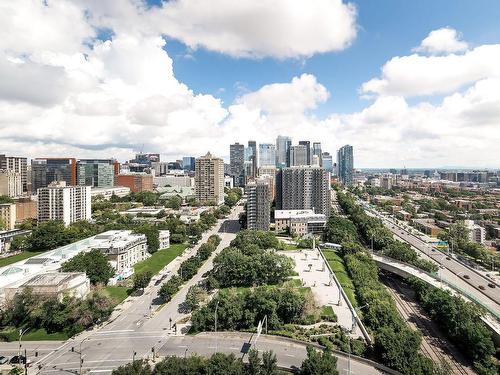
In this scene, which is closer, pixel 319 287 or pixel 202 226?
pixel 319 287

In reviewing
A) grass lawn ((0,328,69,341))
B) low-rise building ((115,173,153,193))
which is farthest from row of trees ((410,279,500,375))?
low-rise building ((115,173,153,193))

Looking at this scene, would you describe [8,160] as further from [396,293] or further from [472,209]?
[472,209]

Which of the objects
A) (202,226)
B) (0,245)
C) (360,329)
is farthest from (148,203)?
(360,329)

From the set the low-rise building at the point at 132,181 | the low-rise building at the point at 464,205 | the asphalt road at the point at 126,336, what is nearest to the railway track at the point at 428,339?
the asphalt road at the point at 126,336

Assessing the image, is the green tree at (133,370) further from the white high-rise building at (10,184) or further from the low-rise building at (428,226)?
the white high-rise building at (10,184)

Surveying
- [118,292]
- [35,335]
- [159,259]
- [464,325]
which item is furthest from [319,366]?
[159,259]

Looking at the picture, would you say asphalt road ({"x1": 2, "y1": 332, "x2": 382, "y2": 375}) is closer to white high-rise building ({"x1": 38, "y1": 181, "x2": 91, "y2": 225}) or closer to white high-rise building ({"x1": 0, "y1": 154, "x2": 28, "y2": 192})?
white high-rise building ({"x1": 38, "y1": 181, "x2": 91, "y2": 225})
